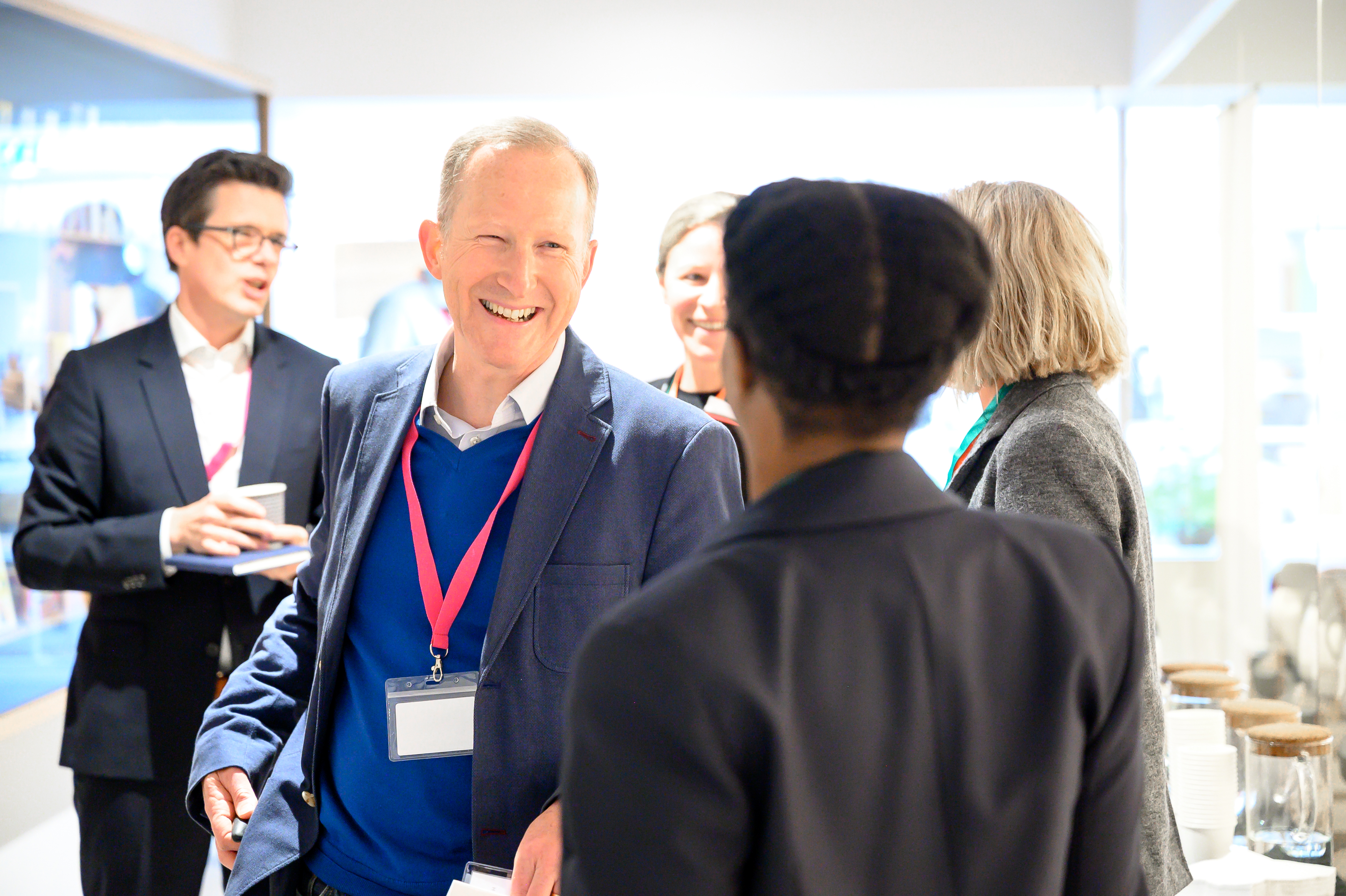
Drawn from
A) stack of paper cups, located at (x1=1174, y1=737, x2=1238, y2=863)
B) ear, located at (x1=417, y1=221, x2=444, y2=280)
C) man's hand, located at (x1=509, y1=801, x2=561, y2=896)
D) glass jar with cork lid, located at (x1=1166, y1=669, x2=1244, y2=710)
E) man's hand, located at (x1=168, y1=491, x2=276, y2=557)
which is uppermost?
ear, located at (x1=417, y1=221, x2=444, y2=280)

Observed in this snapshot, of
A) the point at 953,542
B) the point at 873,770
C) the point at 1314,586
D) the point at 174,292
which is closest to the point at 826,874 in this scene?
the point at 873,770

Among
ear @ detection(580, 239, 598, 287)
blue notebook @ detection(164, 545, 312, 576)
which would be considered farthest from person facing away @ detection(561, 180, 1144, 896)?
Answer: blue notebook @ detection(164, 545, 312, 576)

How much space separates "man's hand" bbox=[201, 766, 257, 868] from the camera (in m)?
1.48

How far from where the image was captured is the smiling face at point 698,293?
3.02 metres

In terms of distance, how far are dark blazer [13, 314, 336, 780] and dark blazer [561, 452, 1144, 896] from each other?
196 cm

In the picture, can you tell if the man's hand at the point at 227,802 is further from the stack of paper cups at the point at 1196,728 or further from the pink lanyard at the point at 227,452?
the stack of paper cups at the point at 1196,728

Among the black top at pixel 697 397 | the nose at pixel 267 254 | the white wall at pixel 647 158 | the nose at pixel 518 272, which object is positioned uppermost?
the white wall at pixel 647 158

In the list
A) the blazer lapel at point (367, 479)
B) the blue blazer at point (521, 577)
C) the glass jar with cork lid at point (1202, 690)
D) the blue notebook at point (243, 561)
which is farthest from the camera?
the glass jar with cork lid at point (1202, 690)

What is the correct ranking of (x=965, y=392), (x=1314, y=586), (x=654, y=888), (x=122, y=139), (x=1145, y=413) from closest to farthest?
(x=654, y=888) < (x=965, y=392) < (x=1314, y=586) < (x=122, y=139) < (x=1145, y=413)

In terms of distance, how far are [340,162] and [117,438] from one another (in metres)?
3.23

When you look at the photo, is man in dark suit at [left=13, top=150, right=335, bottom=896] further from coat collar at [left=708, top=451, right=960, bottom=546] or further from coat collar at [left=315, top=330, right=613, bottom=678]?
coat collar at [left=708, top=451, right=960, bottom=546]

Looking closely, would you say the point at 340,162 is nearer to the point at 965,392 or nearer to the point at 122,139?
the point at 122,139

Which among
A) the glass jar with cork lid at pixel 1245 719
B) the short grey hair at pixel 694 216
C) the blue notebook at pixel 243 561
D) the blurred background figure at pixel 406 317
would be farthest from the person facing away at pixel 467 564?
the blurred background figure at pixel 406 317

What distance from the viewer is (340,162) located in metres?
5.28
